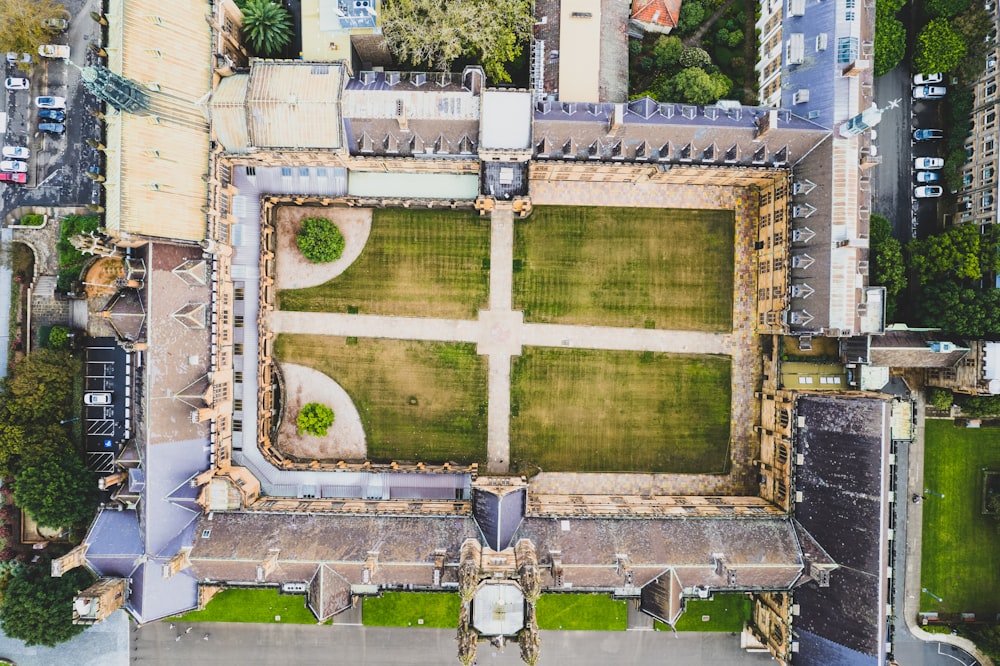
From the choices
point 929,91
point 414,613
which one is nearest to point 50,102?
point 414,613

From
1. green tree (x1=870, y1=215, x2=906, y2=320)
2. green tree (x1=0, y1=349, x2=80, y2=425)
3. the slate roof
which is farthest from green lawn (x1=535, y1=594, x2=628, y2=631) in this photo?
green tree (x1=0, y1=349, x2=80, y2=425)

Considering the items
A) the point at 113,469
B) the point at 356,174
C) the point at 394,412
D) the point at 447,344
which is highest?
the point at 356,174

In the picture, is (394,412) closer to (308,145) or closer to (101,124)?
(308,145)

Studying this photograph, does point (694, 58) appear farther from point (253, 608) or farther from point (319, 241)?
point (253, 608)

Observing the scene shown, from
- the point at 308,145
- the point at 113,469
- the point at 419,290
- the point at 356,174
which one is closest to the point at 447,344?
the point at 419,290

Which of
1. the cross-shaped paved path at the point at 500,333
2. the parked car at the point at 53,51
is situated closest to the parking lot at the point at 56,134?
the parked car at the point at 53,51

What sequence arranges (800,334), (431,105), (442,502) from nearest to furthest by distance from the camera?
(431,105), (800,334), (442,502)

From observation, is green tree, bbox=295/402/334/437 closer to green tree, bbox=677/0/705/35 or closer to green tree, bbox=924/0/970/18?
green tree, bbox=677/0/705/35
